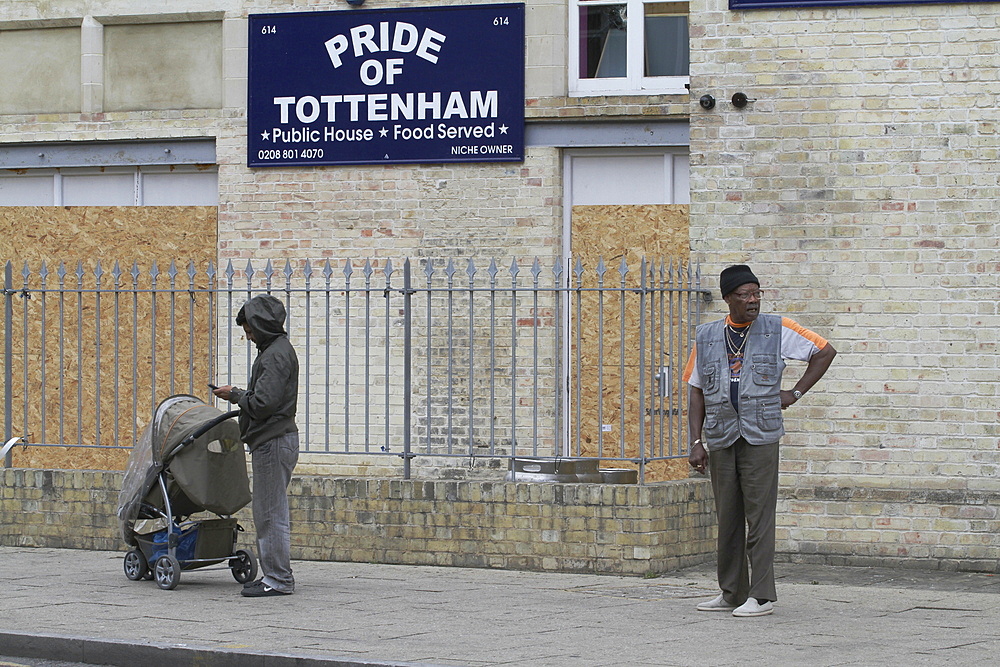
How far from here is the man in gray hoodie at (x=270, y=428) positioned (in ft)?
28.5

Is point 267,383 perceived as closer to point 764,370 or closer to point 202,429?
point 202,429

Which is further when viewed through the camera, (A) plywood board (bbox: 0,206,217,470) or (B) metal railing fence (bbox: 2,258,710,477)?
(A) plywood board (bbox: 0,206,217,470)

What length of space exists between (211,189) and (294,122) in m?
1.00

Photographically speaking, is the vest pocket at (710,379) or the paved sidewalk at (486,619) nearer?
the paved sidewalk at (486,619)

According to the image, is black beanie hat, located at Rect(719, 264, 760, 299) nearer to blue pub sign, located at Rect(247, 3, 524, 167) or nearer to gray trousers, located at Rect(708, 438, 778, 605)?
gray trousers, located at Rect(708, 438, 778, 605)

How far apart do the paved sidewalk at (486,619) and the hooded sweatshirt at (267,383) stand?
96 centimetres

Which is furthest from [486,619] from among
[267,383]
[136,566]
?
[136,566]

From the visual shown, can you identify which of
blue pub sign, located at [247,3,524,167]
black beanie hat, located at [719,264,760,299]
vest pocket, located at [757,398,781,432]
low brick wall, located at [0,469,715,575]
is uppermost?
blue pub sign, located at [247,3,524,167]

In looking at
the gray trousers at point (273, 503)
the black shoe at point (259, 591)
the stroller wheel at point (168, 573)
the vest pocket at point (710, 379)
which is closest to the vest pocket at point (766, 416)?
the vest pocket at point (710, 379)

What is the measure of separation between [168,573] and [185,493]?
0.48m

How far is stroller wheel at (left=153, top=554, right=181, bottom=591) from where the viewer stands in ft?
29.9

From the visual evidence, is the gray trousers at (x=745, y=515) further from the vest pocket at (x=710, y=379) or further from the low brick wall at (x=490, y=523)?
the low brick wall at (x=490, y=523)

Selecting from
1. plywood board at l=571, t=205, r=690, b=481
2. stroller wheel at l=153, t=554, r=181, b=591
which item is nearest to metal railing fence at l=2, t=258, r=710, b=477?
plywood board at l=571, t=205, r=690, b=481

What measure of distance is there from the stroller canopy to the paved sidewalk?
20.4 inches
